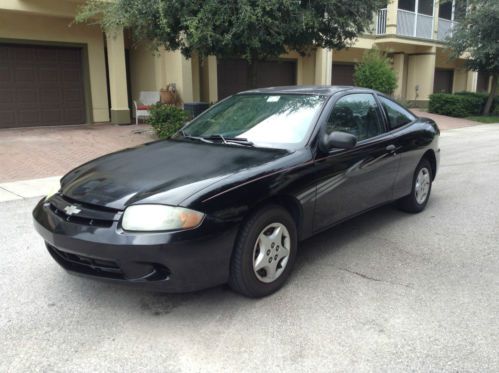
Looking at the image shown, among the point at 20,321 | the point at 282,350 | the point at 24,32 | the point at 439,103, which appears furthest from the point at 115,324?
the point at 439,103

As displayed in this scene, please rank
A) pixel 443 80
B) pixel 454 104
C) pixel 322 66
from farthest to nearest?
pixel 443 80
pixel 454 104
pixel 322 66

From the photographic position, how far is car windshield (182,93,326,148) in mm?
4160

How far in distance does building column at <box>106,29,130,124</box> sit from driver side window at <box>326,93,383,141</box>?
1084 centimetres

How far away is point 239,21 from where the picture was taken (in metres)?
9.25

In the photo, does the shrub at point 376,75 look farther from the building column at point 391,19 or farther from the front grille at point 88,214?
the front grille at point 88,214

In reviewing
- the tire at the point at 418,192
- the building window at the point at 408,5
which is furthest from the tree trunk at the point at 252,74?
the building window at the point at 408,5

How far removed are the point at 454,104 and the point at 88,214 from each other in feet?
69.4

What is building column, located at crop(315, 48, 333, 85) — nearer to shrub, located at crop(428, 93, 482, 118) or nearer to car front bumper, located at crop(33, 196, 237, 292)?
shrub, located at crop(428, 93, 482, 118)

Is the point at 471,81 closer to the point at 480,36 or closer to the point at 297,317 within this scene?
the point at 480,36

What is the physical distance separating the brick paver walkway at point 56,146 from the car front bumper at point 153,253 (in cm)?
573

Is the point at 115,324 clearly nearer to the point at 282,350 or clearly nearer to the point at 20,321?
the point at 20,321

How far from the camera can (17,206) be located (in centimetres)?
641

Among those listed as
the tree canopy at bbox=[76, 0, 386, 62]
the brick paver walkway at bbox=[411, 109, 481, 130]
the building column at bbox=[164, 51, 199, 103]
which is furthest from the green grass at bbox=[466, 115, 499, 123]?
the building column at bbox=[164, 51, 199, 103]

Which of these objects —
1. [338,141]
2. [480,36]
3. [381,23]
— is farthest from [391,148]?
[381,23]
